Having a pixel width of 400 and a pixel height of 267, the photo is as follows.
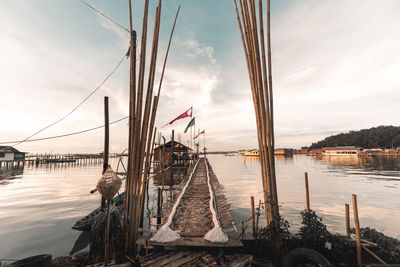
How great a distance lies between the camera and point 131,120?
4.68 metres

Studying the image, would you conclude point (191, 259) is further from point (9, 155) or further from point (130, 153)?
point (9, 155)

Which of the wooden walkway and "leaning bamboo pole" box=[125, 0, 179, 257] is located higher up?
"leaning bamboo pole" box=[125, 0, 179, 257]

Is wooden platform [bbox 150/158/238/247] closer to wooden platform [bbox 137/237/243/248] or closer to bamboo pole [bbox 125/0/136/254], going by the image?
wooden platform [bbox 137/237/243/248]

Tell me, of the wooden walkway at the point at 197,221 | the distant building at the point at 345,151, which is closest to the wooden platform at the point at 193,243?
the wooden walkway at the point at 197,221

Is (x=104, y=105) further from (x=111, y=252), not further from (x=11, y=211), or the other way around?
(x=11, y=211)

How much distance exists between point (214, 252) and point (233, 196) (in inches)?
512

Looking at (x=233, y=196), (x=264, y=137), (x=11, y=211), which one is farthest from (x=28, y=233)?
(x=233, y=196)

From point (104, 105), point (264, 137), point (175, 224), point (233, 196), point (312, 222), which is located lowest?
point (233, 196)

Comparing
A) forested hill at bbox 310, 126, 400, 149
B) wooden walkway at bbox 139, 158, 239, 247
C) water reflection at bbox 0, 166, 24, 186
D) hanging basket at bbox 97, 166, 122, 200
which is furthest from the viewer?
forested hill at bbox 310, 126, 400, 149

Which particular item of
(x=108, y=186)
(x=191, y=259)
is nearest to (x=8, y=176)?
(x=108, y=186)

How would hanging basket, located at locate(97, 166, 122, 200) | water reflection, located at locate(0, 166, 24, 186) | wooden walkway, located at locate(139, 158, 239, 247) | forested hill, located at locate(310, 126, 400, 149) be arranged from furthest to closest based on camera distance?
forested hill, located at locate(310, 126, 400, 149) < water reflection, located at locate(0, 166, 24, 186) < wooden walkway, located at locate(139, 158, 239, 247) < hanging basket, located at locate(97, 166, 122, 200)

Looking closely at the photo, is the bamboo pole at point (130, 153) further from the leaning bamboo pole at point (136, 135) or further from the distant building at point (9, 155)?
the distant building at point (9, 155)

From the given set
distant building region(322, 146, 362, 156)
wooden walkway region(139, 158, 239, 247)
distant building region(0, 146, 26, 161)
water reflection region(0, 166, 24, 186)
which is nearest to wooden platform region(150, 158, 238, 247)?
wooden walkway region(139, 158, 239, 247)

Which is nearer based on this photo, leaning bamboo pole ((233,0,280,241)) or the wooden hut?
leaning bamboo pole ((233,0,280,241))
